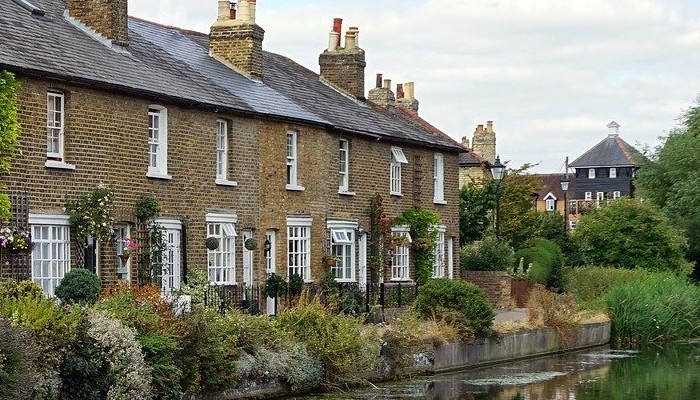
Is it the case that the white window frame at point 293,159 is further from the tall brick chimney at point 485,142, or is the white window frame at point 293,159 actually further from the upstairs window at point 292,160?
the tall brick chimney at point 485,142

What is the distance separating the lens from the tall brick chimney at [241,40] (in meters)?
38.7

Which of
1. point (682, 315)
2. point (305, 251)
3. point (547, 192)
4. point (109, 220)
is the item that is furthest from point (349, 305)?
point (547, 192)

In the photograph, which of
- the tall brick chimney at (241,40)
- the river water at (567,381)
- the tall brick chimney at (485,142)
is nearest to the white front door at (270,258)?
the tall brick chimney at (241,40)

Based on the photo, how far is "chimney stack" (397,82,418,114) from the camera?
59156 millimetres

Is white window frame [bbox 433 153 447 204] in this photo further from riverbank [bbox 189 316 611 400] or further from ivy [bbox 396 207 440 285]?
riverbank [bbox 189 316 611 400]

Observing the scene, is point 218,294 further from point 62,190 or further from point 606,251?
point 606,251

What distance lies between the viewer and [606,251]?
54.0m

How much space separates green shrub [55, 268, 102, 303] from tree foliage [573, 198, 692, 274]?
97.5 feet

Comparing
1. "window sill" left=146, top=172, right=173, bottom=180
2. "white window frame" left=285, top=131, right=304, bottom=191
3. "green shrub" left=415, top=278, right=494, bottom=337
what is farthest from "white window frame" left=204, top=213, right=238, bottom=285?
"green shrub" left=415, top=278, right=494, bottom=337

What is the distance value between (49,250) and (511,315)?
16672mm

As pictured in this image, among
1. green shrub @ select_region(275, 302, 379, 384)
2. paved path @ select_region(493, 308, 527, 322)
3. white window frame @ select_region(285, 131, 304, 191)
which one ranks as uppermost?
A: white window frame @ select_region(285, 131, 304, 191)

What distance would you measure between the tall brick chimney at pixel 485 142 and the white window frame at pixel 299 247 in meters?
34.2

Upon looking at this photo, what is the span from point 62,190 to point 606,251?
99.9 feet

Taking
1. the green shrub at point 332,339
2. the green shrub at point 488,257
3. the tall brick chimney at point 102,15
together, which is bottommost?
the green shrub at point 332,339
